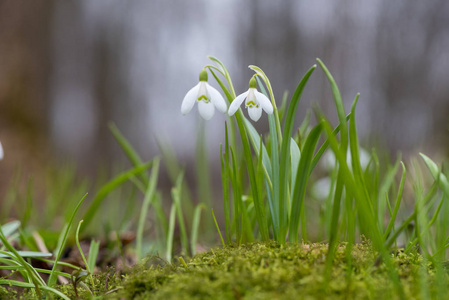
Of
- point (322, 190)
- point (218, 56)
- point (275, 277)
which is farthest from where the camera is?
point (218, 56)

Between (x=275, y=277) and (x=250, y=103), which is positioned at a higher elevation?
(x=250, y=103)

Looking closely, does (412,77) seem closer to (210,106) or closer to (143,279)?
(210,106)

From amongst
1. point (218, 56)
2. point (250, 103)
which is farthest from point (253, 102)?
point (218, 56)

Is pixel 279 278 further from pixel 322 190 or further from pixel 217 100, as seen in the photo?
pixel 322 190

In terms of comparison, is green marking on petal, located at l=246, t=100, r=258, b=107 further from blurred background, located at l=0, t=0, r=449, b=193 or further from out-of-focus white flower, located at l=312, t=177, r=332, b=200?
blurred background, located at l=0, t=0, r=449, b=193

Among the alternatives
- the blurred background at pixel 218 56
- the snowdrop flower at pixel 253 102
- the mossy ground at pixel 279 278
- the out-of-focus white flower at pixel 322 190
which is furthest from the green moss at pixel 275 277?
the blurred background at pixel 218 56

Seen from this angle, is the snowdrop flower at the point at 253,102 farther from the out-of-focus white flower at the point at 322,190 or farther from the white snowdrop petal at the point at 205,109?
Answer: the out-of-focus white flower at the point at 322,190

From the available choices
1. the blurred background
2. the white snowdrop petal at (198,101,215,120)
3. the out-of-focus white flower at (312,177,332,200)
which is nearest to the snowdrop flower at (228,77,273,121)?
the white snowdrop petal at (198,101,215,120)

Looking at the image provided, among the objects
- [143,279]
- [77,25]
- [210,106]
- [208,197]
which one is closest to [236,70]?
[77,25]
